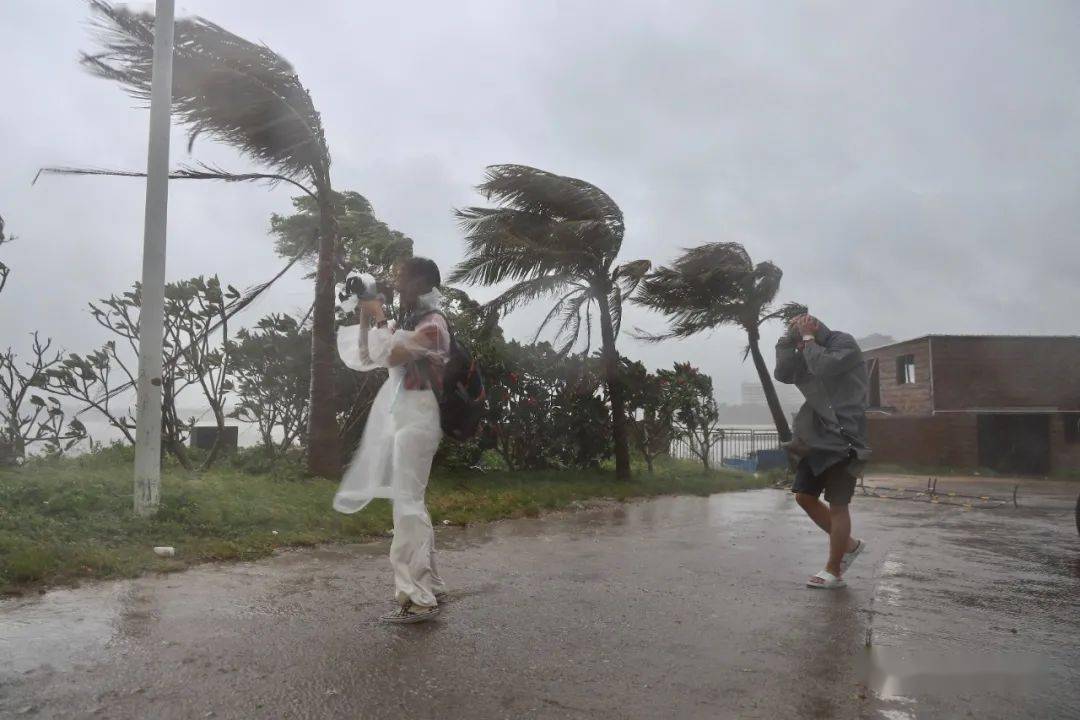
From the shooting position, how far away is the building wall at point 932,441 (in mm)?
25141

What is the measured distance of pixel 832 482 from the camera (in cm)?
522

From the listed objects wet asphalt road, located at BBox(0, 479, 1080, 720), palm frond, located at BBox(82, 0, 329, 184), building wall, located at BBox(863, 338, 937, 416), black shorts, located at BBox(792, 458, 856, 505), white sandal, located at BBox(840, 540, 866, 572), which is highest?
palm frond, located at BBox(82, 0, 329, 184)

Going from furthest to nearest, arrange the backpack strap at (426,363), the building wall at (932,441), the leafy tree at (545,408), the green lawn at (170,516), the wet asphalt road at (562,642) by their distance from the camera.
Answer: the building wall at (932,441)
the leafy tree at (545,408)
the green lawn at (170,516)
the backpack strap at (426,363)
the wet asphalt road at (562,642)

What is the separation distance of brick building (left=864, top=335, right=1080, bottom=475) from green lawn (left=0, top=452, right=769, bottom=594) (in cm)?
1926

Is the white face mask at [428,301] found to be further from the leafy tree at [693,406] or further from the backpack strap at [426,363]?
the leafy tree at [693,406]

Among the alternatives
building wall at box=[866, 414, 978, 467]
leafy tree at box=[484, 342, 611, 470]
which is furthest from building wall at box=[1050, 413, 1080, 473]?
leafy tree at box=[484, 342, 611, 470]

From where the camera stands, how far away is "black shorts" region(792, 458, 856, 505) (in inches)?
204

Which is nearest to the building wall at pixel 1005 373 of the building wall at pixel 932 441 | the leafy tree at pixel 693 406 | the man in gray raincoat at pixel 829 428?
the building wall at pixel 932 441

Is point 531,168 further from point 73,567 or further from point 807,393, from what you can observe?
point 73,567

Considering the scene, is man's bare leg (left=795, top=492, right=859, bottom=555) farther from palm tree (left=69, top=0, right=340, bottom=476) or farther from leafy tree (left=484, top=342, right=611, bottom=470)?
leafy tree (left=484, top=342, right=611, bottom=470)

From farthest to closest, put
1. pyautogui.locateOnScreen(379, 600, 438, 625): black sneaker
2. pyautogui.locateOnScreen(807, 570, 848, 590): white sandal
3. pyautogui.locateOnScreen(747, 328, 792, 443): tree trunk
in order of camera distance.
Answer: pyautogui.locateOnScreen(747, 328, 792, 443): tree trunk < pyautogui.locateOnScreen(807, 570, 848, 590): white sandal < pyautogui.locateOnScreen(379, 600, 438, 625): black sneaker

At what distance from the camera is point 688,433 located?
641 inches

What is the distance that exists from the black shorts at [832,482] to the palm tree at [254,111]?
593 centimetres

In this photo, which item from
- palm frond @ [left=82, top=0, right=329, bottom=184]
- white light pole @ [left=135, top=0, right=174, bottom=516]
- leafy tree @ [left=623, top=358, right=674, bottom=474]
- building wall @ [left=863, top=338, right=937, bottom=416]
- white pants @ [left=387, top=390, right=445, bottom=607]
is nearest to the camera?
white pants @ [left=387, top=390, right=445, bottom=607]
